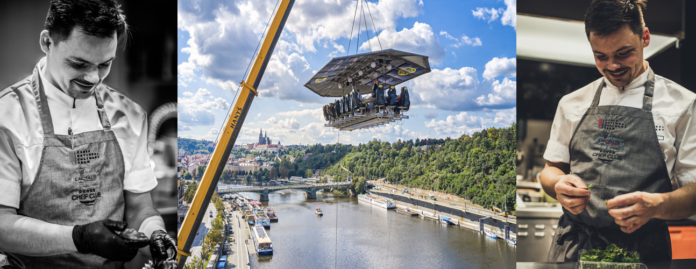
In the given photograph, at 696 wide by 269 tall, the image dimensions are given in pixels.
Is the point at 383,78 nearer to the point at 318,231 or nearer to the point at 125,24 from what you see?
the point at 125,24

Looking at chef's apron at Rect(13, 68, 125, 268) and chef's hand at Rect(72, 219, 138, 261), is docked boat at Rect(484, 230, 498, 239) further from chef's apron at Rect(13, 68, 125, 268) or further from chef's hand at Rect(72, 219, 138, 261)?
chef's apron at Rect(13, 68, 125, 268)

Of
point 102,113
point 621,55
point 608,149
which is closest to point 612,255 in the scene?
point 608,149

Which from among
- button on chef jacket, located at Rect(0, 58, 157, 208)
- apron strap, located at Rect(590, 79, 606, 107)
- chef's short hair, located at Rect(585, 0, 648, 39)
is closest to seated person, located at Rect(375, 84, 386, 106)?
apron strap, located at Rect(590, 79, 606, 107)

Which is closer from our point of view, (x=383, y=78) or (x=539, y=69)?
(x=539, y=69)

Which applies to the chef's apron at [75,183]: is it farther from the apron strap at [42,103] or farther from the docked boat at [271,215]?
the docked boat at [271,215]

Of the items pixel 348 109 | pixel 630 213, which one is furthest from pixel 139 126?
pixel 630 213

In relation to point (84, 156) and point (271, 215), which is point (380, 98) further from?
point (271, 215)
